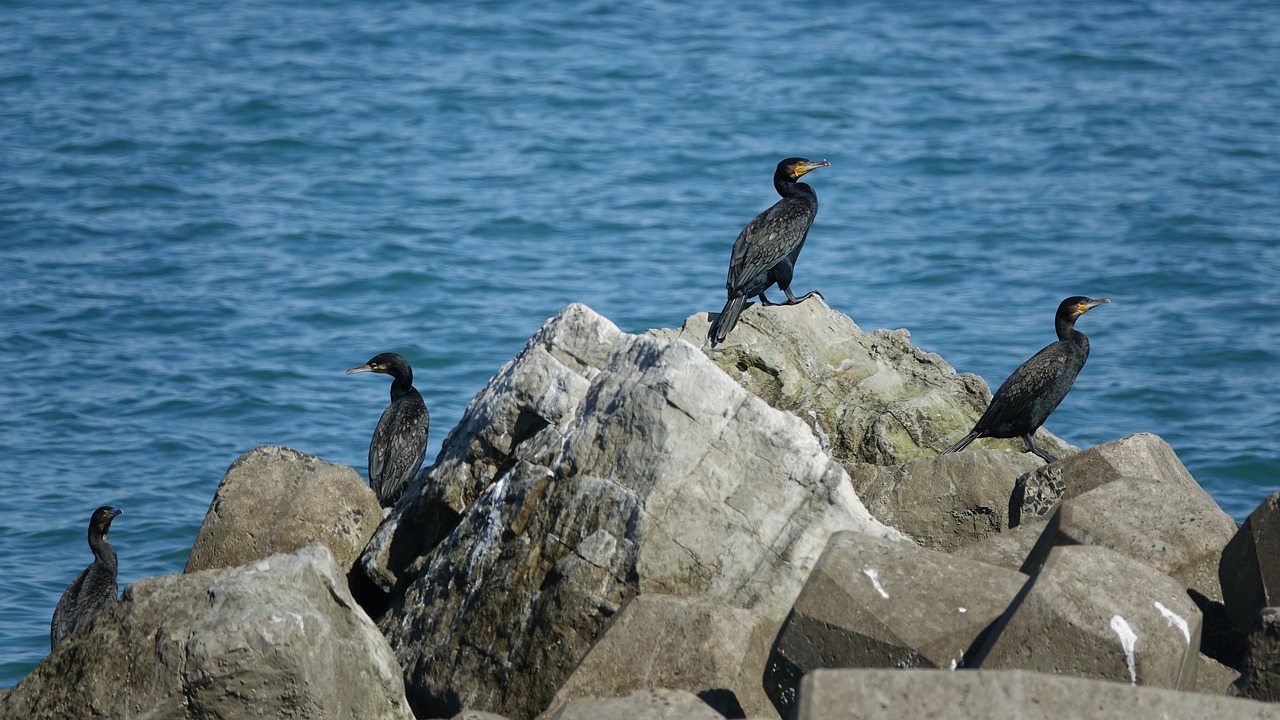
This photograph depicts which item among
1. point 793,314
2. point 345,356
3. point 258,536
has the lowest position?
point 345,356

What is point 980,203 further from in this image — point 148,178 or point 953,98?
point 148,178

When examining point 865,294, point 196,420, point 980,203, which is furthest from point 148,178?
point 980,203

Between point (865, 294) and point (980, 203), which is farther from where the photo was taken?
point (980, 203)

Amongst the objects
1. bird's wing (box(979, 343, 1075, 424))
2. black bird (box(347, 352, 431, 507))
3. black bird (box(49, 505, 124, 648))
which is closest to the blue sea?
black bird (box(49, 505, 124, 648))

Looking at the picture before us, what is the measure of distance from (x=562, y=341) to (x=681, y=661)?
7.40 feet

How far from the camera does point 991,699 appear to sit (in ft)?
12.4

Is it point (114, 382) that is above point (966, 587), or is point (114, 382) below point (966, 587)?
below

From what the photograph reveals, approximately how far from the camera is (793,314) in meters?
8.55

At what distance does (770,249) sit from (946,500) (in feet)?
7.75

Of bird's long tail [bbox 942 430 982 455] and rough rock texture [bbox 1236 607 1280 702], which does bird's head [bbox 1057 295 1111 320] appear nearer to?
bird's long tail [bbox 942 430 982 455]

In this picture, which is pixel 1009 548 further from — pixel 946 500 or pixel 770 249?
pixel 770 249

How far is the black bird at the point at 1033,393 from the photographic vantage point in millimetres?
7809

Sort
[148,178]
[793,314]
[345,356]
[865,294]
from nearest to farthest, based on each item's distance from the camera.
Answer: [793,314] → [345,356] → [865,294] → [148,178]

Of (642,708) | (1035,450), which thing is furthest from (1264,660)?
(1035,450)
